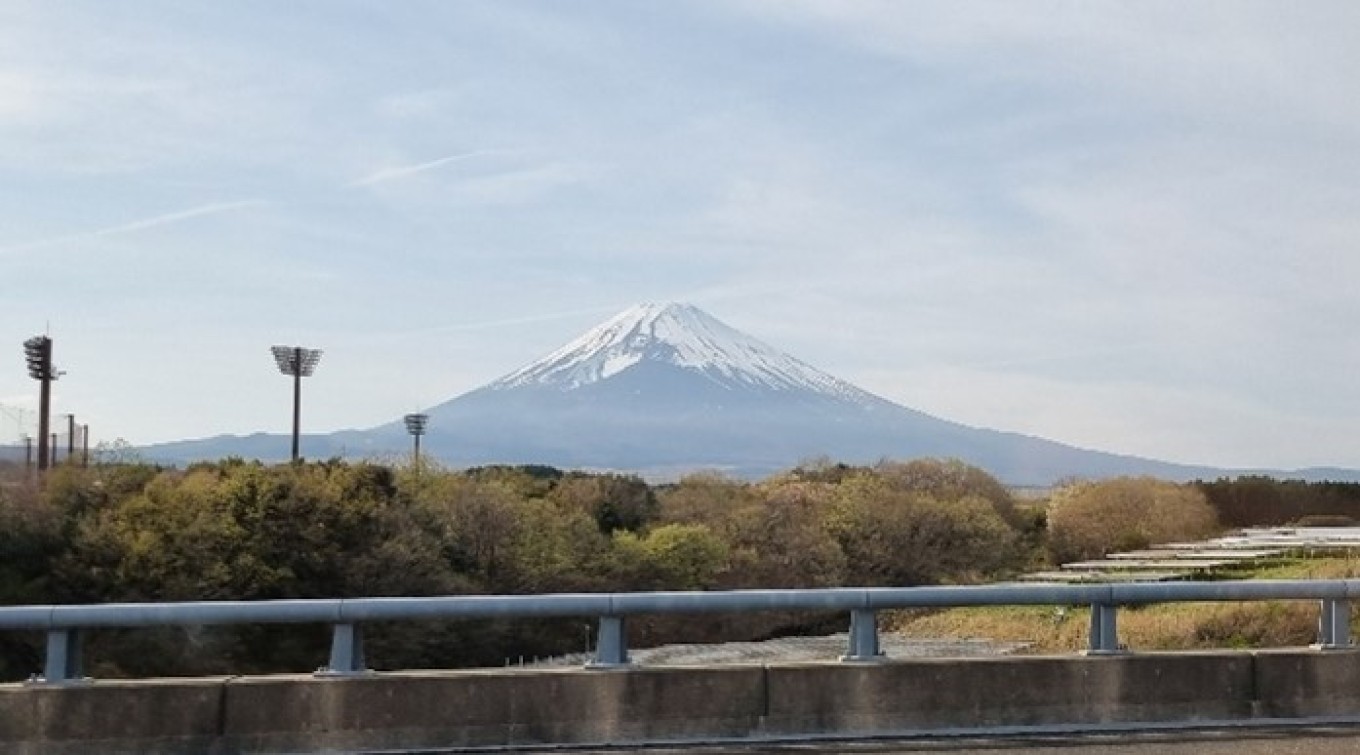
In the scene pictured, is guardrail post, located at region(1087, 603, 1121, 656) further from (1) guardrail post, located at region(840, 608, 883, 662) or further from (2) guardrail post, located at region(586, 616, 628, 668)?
(2) guardrail post, located at region(586, 616, 628, 668)

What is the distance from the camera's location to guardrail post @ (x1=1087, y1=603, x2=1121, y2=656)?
1156 cm

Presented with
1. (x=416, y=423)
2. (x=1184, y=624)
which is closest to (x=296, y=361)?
(x=416, y=423)

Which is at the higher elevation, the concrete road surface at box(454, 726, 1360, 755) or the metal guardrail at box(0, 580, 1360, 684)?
the metal guardrail at box(0, 580, 1360, 684)

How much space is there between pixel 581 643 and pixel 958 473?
52.3m

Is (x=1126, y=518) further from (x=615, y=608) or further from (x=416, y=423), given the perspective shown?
(x=615, y=608)

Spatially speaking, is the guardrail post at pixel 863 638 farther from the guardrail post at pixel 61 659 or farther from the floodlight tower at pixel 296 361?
the floodlight tower at pixel 296 361

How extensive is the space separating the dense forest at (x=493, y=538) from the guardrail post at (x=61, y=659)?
153ft

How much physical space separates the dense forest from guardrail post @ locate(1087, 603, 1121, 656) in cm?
4899

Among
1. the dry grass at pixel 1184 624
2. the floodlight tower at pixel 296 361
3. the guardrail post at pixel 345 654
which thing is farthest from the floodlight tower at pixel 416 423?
the guardrail post at pixel 345 654

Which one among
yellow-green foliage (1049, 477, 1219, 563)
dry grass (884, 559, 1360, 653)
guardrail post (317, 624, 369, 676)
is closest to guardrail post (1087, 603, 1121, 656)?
guardrail post (317, 624, 369, 676)

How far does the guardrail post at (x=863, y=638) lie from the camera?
36.9 ft

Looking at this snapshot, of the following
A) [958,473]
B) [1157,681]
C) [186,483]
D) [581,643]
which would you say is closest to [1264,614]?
[1157,681]

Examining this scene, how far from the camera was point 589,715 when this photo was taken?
10805 mm

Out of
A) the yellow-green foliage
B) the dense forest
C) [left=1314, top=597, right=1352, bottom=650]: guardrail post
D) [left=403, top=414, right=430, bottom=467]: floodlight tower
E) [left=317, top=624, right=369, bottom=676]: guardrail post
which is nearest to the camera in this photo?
[left=317, top=624, right=369, bottom=676]: guardrail post
